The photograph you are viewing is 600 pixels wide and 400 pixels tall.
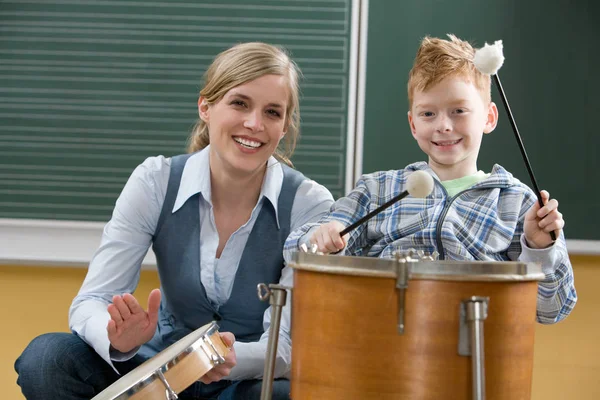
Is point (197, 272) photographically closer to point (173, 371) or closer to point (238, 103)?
point (238, 103)

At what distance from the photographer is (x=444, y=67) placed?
1.62 meters

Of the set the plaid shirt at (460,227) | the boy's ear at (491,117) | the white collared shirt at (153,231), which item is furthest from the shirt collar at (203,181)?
the boy's ear at (491,117)

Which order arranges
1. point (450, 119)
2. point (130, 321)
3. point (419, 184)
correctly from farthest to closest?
point (450, 119) < point (130, 321) < point (419, 184)

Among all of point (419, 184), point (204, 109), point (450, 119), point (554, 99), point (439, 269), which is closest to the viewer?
point (439, 269)

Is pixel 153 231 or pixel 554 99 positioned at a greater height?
pixel 554 99

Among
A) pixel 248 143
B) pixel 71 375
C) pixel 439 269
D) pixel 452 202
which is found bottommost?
pixel 71 375

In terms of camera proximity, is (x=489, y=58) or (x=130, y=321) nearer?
(x=489, y=58)

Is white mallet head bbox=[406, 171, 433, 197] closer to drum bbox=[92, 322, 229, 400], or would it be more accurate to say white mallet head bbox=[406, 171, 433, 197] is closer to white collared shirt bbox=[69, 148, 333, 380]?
drum bbox=[92, 322, 229, 400]

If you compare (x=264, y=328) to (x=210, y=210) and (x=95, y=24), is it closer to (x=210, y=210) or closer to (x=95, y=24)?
(x=210, y=210)

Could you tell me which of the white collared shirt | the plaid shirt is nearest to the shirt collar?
the white collared shirt

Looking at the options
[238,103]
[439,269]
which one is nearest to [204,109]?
[238,103]

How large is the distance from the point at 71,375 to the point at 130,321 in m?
0.30

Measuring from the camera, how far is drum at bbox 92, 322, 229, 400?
124 cm

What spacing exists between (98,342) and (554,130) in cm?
146
